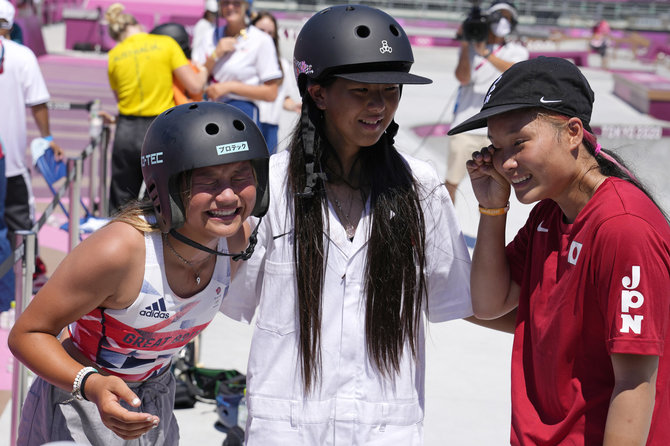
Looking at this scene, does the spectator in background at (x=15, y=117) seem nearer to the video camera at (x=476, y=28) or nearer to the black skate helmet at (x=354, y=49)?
the video camera at (x=476, y=28)

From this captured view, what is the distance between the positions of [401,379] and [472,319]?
1.24ft

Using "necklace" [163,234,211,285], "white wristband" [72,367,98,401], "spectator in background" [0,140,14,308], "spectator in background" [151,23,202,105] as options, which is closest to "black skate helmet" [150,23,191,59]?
"spectator in background" [151,23,202,105]

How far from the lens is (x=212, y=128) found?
8.13ft

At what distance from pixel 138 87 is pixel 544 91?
18.8 feet

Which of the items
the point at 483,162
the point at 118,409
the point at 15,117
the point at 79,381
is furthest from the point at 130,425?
the point at 15,117

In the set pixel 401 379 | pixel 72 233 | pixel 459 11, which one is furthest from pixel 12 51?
pixel 459 11

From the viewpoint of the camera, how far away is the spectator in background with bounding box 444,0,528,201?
7598mm

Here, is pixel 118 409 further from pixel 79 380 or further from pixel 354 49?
pixel 354 49

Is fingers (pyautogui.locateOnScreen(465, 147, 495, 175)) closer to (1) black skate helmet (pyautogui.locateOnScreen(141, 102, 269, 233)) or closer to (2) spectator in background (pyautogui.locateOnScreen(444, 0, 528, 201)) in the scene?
(1) black skate helmet (pyautogui.locateOnScreen(141, 102, 269, 233))

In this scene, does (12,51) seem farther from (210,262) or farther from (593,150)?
(593,150)

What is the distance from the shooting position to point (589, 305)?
2.18 metres

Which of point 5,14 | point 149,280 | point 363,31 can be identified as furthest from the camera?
point 5,14

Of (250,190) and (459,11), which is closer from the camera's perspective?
(250,190)

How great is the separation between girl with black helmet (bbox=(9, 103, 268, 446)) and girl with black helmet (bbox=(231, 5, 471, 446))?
154 mm
